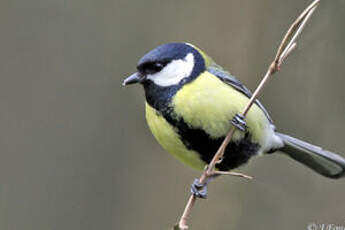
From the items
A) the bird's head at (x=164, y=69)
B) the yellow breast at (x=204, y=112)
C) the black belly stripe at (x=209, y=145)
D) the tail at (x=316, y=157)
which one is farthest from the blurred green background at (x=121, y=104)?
the bird's head at (x=164, y=69)

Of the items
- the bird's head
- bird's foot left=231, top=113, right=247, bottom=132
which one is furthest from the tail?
the bird's head

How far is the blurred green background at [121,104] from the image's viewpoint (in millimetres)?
3020

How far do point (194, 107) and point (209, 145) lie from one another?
0.55 feet

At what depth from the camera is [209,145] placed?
1.98 m

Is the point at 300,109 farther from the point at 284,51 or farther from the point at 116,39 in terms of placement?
the point at 284,51

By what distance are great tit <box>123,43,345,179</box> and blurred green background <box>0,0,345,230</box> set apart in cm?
96

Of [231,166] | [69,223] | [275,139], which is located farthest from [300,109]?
[69,223]

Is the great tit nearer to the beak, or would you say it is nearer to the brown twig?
the beak

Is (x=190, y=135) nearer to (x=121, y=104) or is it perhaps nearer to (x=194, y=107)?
(x=194, y=107)

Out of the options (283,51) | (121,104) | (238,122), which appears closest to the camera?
(283,51)

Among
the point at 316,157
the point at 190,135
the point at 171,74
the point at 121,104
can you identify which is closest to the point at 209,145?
the point at 190,135

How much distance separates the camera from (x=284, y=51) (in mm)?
1372

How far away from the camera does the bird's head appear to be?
78.2 inches

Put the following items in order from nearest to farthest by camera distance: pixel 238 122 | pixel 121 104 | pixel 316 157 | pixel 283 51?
pixel 283 51 < pixel 238 122 < pixel 316 157 < pixel 121 104
